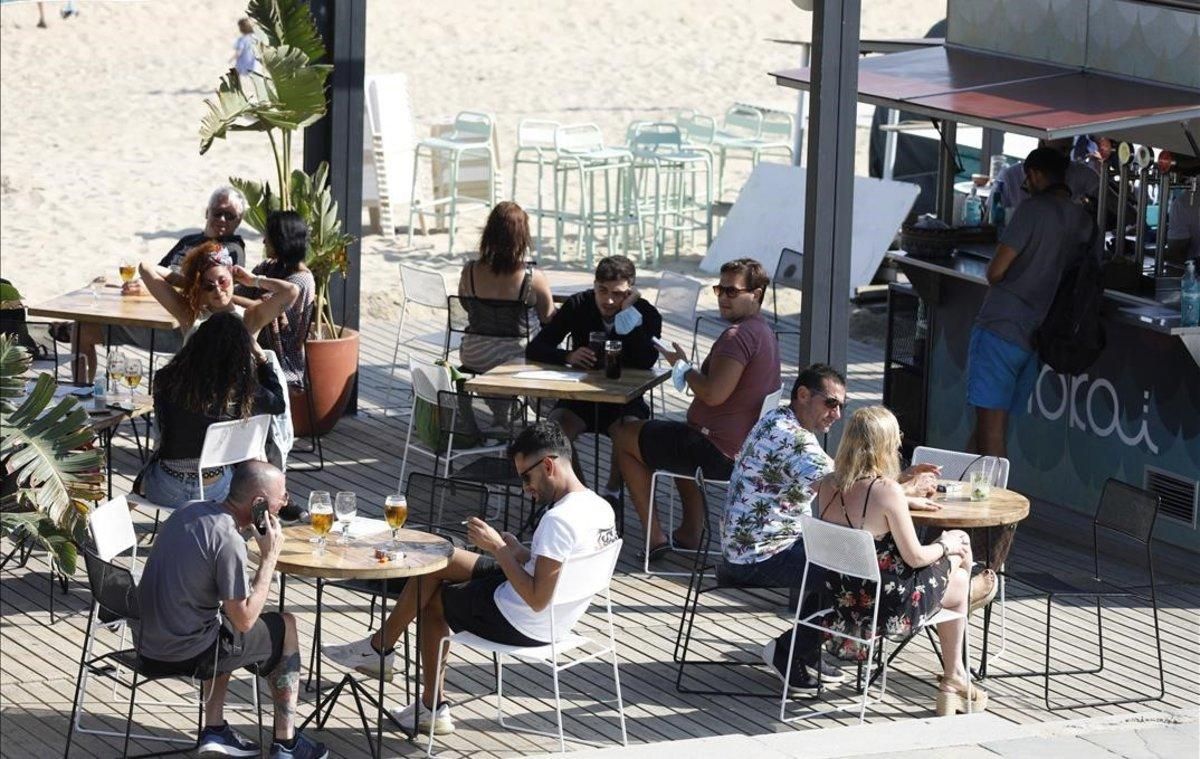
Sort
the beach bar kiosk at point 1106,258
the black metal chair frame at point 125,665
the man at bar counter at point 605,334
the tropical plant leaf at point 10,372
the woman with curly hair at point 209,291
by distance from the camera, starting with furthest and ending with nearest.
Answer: the man at bar counter at point 605,334 → the beach bar kiosk at point 1106,258 → the woman with curly hair at point 209,291 → the tropical plant leaf at point 10,372 → the black metal chair frame at point 125,665

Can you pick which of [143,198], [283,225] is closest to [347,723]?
[283,225]

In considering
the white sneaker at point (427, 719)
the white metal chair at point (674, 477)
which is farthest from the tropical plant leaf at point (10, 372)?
the white metal chair at point (674, 477)

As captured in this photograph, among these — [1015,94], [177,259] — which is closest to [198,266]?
[177,259]

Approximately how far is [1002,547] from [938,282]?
117 inches

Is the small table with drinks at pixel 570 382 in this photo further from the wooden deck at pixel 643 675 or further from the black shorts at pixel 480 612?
the black shorts at pixel 480 612

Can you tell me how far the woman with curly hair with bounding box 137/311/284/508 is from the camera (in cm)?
768

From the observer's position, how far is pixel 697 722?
22.6 feet

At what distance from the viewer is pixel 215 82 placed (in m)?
25.6

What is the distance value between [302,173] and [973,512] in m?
4.62

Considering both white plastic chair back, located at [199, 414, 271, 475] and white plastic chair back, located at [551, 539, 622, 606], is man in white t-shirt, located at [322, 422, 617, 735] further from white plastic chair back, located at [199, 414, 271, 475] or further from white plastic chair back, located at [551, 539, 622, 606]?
white plastic chair back, located at [199, 414, 271, 475]

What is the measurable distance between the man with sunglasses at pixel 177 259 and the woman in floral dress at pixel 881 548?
410 cm

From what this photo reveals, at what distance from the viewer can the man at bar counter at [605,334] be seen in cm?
885

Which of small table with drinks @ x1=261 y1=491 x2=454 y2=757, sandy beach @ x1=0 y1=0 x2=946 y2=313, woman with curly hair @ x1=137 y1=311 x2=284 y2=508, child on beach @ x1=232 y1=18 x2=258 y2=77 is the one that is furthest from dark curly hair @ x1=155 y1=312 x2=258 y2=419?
child on beach @ x1=232 y1=18 x2=258 y2=77

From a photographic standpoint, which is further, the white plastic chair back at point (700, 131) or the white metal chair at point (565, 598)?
the white plastic chair back at point (700, 131)
